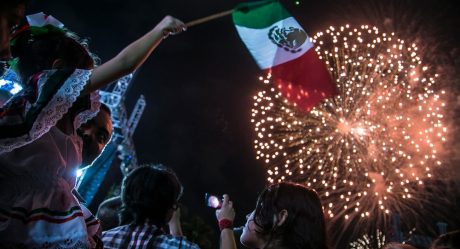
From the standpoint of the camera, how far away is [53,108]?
176 centimetres

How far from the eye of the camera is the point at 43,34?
2197 millimetres

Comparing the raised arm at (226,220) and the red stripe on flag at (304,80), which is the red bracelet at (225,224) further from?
the red stripe on flag at (304,80)

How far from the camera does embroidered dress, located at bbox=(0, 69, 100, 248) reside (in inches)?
63.9

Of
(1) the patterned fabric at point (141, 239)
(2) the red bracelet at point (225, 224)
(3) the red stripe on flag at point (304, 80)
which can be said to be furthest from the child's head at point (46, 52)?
(3) the red stripe on flag at point (304, 80)

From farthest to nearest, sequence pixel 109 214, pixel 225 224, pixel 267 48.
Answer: pixel 267 48 → pixel 109 214 → pixel 225 224

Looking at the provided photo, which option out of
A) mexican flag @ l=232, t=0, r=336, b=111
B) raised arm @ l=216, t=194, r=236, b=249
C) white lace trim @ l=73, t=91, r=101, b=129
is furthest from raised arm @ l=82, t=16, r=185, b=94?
mexican flag @ l=232, t=0, r=336, b=111

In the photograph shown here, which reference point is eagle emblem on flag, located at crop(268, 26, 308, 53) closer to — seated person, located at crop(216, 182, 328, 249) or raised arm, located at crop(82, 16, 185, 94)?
seated person, located at crop(216, 182, 328, 249)

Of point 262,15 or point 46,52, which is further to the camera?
point 262,15

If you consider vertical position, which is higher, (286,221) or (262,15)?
(262,15)

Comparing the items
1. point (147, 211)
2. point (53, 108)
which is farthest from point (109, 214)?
point (53, 108)

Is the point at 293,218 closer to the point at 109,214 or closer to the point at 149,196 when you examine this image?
the point at 149,196

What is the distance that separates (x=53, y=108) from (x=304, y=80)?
13.0ft

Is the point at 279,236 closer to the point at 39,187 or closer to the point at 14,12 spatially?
the point at 39,187

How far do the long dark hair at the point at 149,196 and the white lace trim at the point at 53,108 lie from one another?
46.4 inches
